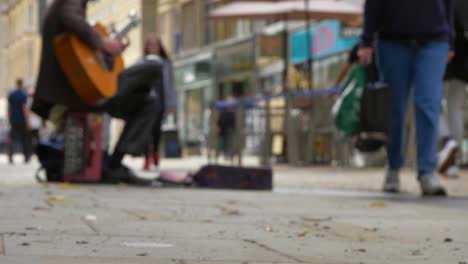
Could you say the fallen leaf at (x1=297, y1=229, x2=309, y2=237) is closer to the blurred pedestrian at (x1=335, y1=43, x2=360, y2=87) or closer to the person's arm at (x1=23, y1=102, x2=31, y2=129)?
the blurred pedestrian at (x1=335, y1=43, x2=360, y2=87)

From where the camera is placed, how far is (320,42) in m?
29.9

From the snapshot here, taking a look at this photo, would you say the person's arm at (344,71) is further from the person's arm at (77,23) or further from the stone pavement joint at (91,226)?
the stone pavement joint at (91,226)

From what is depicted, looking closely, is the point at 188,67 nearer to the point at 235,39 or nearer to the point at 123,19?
the point at 235,39

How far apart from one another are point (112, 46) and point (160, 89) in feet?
17.3

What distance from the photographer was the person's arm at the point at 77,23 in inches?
339

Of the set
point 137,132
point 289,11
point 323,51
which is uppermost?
point 289,11

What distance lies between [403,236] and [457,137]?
605 cm

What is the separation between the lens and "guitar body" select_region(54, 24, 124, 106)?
864 cm

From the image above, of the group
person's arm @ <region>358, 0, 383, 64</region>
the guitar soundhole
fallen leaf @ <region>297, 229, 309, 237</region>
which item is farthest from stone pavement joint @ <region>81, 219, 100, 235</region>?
the guitar soundhole

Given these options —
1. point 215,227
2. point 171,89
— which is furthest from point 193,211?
point 171,89

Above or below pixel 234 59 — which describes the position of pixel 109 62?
below

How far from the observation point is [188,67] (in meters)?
42.6

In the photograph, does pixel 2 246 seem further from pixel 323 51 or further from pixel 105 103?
pixel 323 51

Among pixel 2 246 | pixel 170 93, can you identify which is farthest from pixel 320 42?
pixel 2 246
